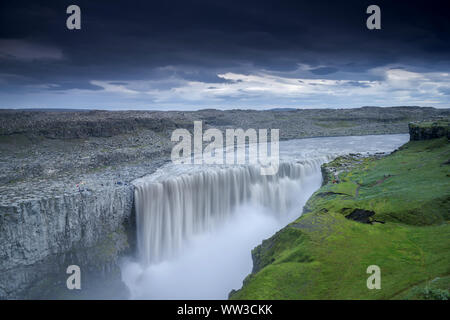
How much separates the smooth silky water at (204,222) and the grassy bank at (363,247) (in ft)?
36.6

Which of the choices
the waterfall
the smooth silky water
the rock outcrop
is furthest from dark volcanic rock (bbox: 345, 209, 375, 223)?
the rock outcrop

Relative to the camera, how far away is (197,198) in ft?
103

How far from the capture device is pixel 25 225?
19766 mm

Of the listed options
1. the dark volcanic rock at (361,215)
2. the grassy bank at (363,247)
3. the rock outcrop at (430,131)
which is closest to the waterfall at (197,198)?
the grassy bank at (363,247)

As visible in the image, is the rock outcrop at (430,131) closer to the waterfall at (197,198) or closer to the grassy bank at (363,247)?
the waterfall at (197,198)

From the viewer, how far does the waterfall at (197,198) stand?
27234 millimetres

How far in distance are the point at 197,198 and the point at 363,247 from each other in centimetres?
2153

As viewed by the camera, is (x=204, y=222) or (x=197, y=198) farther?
(x=197, y=198)

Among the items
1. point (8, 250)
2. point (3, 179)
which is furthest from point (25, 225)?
point (3, 179)

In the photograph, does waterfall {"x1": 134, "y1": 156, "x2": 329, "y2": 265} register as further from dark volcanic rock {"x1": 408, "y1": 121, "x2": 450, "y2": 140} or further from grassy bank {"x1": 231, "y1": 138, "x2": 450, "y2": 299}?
dark volcanic rock {"x1": 408, "y1": 121, "x2": 450, "y2": 140}

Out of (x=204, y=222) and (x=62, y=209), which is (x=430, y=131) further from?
(x=62, y=209)

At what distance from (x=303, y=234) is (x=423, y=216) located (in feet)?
22.5

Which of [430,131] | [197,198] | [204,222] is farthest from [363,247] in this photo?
[430,131]

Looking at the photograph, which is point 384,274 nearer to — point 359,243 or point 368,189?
point 359,243
